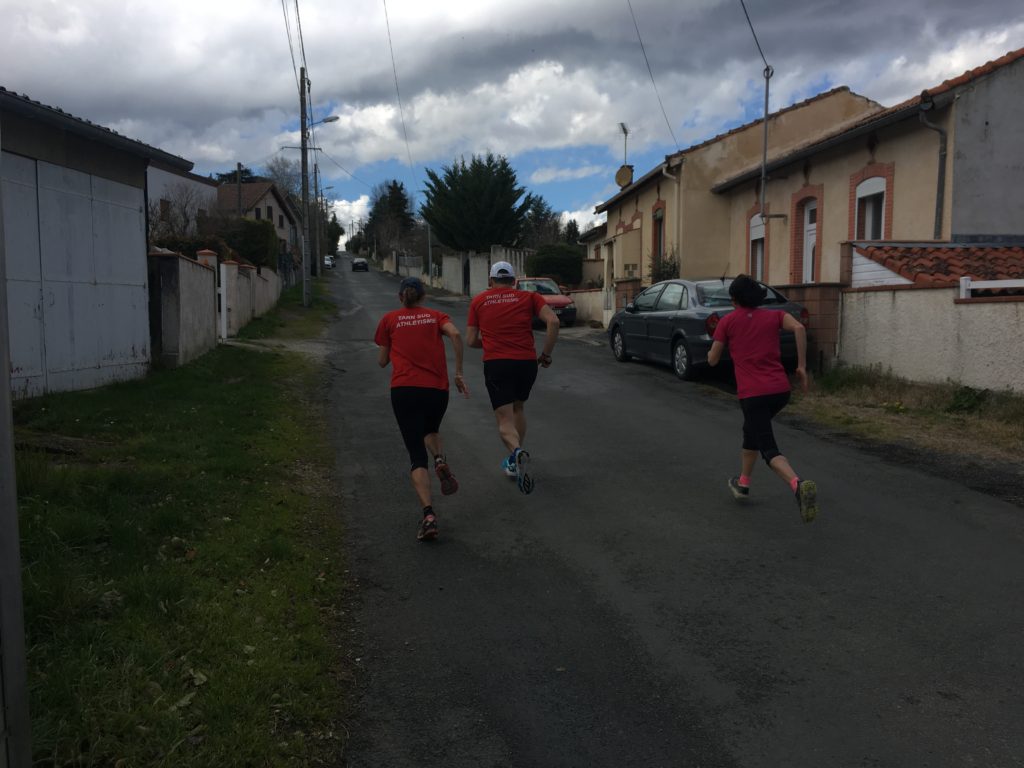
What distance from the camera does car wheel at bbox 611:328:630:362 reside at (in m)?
15.7

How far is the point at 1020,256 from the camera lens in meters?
12.8

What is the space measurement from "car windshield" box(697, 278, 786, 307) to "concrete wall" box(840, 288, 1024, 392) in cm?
101

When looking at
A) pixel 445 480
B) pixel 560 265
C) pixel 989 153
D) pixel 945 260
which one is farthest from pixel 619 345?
pixel 560 265

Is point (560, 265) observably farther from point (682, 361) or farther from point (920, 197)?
point (682, 361)

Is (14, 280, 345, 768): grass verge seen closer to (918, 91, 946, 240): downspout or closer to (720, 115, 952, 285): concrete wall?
(720, 115, 952, 285): concrete wall

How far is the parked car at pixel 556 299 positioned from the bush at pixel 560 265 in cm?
1151

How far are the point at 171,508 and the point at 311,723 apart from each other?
2.66 m

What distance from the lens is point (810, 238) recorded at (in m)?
19.0

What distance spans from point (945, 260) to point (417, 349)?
31.1 feet

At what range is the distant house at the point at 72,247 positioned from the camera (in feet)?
29.5

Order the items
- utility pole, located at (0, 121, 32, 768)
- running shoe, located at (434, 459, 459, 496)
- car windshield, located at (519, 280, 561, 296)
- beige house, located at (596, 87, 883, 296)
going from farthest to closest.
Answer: car windshield, located at (519, 280, 561, 296) < beige house, located at (596, 87, 883, 296) < running shoe, located at (434, 459, 459, 496) < utility pole, located at (0, 121, 32, 768)

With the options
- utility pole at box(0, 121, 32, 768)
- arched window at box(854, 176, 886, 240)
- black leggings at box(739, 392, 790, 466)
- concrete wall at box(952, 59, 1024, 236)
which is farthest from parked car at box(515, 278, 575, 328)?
utility pole at box(0, 121, 32, 768)

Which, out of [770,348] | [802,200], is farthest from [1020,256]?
[770,348]

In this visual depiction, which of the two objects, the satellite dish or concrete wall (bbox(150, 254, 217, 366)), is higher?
the satellite dish
